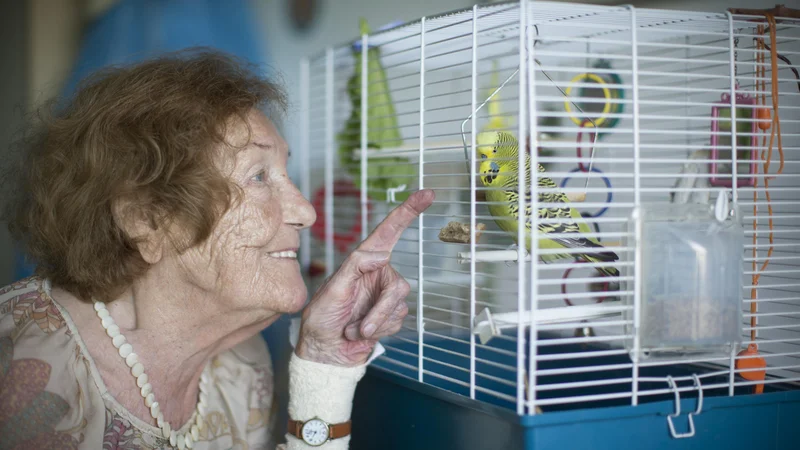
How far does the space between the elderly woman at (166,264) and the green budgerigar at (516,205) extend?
0.10 metres

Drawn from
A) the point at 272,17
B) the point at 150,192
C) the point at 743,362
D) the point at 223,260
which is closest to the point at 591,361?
the point at 743,362

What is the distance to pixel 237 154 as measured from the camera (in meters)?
1.06

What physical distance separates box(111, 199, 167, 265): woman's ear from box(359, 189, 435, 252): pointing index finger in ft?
1.00

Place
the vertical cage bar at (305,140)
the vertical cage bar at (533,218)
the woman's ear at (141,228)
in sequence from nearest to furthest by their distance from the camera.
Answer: the vertical cage bar at (533,218)
the woman's ear at (141,228)
the vertical cage bar at (305,140)

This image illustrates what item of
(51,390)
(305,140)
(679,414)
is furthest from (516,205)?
(305,140)

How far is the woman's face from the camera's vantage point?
1.04 metres

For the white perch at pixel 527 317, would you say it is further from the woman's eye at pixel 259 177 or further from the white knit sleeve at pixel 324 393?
A: the woman's eye at pixel 259 177

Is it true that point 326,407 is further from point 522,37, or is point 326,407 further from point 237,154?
point 522,37

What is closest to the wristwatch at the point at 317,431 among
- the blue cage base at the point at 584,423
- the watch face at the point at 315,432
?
the watch face at the point at 315,432

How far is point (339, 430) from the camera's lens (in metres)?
1.10

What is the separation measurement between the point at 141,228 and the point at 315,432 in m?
0.41

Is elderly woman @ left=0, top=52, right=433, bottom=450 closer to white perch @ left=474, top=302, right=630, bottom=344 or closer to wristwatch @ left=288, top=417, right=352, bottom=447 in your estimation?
wristwatch @ left=288, top=417, right=352, bottom=447

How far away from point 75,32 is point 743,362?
1.66m

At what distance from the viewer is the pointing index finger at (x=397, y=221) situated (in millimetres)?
1023
